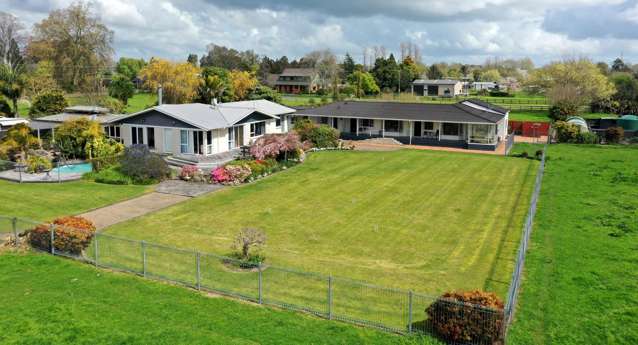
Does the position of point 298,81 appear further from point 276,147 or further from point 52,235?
point 52,235

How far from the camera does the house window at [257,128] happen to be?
1816 inches

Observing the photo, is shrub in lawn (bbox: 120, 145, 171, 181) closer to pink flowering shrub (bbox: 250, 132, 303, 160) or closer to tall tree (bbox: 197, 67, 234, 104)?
pink flowering shrub (bbox: 250, 132, 303, 160)

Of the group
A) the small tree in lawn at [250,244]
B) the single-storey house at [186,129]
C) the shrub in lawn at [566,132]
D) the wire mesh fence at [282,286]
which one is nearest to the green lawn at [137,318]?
the wire mesh fence at [282,286]

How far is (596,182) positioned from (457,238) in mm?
16641

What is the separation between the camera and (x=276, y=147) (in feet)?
126

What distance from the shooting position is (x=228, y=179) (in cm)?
3241

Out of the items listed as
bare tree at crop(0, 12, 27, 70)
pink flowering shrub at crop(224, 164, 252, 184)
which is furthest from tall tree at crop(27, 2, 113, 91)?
pink flowering shrub at crop(224, 164, 252, 184)

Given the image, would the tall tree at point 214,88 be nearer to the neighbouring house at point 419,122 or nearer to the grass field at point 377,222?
the neighbouring house at point 419,122

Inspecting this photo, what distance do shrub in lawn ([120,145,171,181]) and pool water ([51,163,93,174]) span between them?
2.42m

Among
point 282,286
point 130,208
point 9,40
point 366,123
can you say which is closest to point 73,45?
point 9,40

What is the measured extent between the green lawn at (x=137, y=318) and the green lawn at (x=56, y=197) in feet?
29.6

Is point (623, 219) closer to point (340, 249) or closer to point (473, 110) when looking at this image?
point (340, 249)

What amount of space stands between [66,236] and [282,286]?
28.0 ft

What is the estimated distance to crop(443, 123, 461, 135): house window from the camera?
2007 inches
